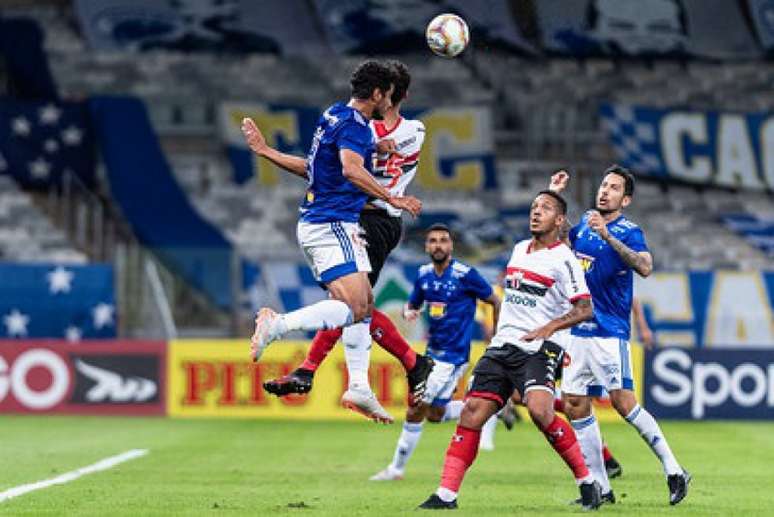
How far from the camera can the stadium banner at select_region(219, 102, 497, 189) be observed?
3622 cm

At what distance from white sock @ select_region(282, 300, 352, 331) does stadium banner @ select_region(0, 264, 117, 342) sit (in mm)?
16842

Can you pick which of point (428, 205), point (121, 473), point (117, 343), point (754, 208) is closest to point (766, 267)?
point (754, 208)

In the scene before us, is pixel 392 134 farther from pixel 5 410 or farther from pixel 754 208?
pixel 754 208

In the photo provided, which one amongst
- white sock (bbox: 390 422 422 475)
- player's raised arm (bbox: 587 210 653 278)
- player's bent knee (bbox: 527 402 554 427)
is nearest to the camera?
player's bent knee (bbox: 527 402 554 427)

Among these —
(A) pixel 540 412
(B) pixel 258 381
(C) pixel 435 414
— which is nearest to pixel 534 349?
(A) pixel 540 412

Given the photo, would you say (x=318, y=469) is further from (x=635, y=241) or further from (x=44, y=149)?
(x=44, y=149)

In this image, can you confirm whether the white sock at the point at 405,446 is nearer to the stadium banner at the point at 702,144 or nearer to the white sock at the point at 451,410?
the white sock at the point at 451,410

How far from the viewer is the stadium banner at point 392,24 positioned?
34000mm

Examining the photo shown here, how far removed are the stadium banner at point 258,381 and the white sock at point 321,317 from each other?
534 inches

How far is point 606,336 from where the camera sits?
44.8 ft

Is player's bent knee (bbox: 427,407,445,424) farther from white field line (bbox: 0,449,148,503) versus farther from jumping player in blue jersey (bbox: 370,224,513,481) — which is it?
white field line (bbox: 0,449,148,503)

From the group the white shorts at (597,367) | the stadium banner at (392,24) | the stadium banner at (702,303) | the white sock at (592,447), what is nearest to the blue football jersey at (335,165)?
the white shorts at (597,367)

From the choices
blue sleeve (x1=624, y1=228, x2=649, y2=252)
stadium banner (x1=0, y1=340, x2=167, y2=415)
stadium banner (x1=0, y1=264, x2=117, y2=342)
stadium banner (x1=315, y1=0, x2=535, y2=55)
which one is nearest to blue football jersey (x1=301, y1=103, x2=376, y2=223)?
blue sleeve (x1=624, y1=228, x2=649, y2=252)

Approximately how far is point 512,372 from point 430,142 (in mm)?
24554
